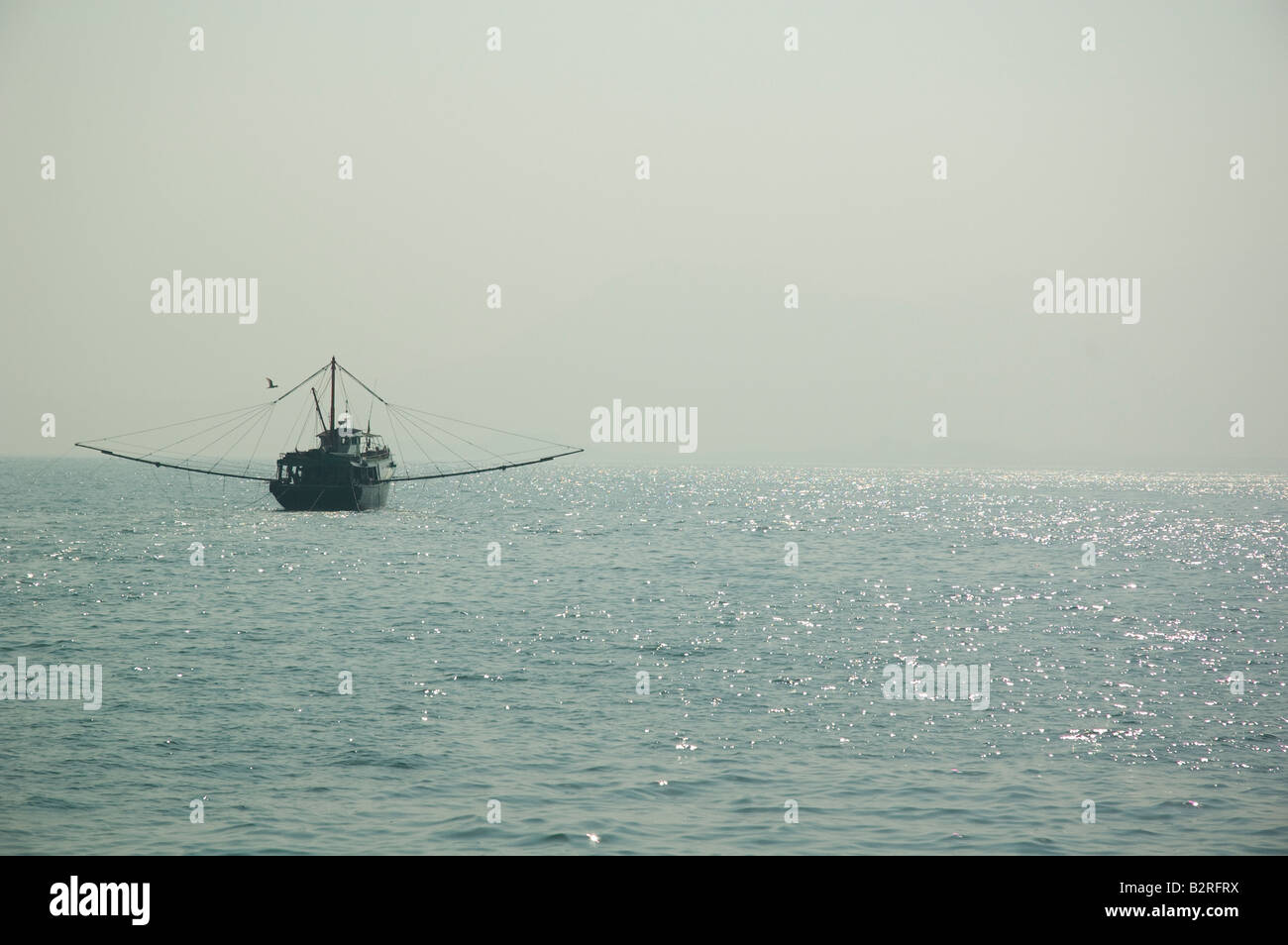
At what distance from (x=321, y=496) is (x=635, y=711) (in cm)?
9209

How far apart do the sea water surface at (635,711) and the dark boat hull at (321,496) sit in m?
41.2

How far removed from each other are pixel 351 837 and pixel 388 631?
24559 mm

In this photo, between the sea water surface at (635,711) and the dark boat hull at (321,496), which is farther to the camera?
the dark boat hull at (321,496)

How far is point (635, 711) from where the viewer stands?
27094 millimetres

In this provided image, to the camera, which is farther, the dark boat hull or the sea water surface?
the dark boat hull

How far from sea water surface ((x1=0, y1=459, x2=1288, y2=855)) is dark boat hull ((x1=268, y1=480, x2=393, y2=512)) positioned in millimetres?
41171

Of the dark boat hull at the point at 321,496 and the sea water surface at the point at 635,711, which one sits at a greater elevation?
the dark boat hull at the point at 321,496

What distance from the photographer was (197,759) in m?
22.2

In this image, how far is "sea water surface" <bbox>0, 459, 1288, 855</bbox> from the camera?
59.6ft

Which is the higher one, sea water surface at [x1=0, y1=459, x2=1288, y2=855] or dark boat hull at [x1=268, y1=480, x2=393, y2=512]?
dark boat hull at [x1=268, y1=480, x2=393, y2=512]

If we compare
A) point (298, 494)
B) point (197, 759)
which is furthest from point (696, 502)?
point (197, 759)

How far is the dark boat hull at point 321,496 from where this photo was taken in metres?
113

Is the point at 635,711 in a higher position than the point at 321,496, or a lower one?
lower
